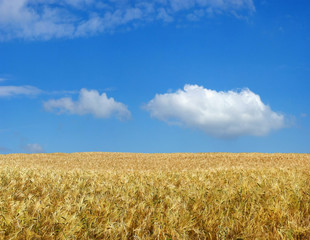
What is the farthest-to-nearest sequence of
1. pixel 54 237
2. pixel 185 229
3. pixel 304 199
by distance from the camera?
pixel 304 199, pixel 185 229, pixel 54 237

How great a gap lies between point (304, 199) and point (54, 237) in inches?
161

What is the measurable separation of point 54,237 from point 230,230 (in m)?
2.08

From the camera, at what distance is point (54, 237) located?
326 cm

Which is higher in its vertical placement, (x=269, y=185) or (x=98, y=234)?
(x=269, y=185)

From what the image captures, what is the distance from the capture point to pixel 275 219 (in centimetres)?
401

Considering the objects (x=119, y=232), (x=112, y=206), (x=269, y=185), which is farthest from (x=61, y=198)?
(x=269, y=185)

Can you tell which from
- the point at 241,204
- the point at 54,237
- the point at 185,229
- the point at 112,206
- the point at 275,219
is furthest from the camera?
the point at 241,204

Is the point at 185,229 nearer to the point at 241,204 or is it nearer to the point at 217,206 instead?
the point at 217,206

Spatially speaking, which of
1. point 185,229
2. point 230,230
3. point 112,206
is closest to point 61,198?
point 112,206

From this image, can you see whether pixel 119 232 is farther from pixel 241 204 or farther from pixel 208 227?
pixel 241 204

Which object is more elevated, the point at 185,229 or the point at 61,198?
the point at 61,198

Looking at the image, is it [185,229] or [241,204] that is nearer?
[185,229]

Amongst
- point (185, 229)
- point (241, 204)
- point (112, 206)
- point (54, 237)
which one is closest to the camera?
point (54, 237)

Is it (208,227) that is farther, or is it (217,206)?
(217,206)
